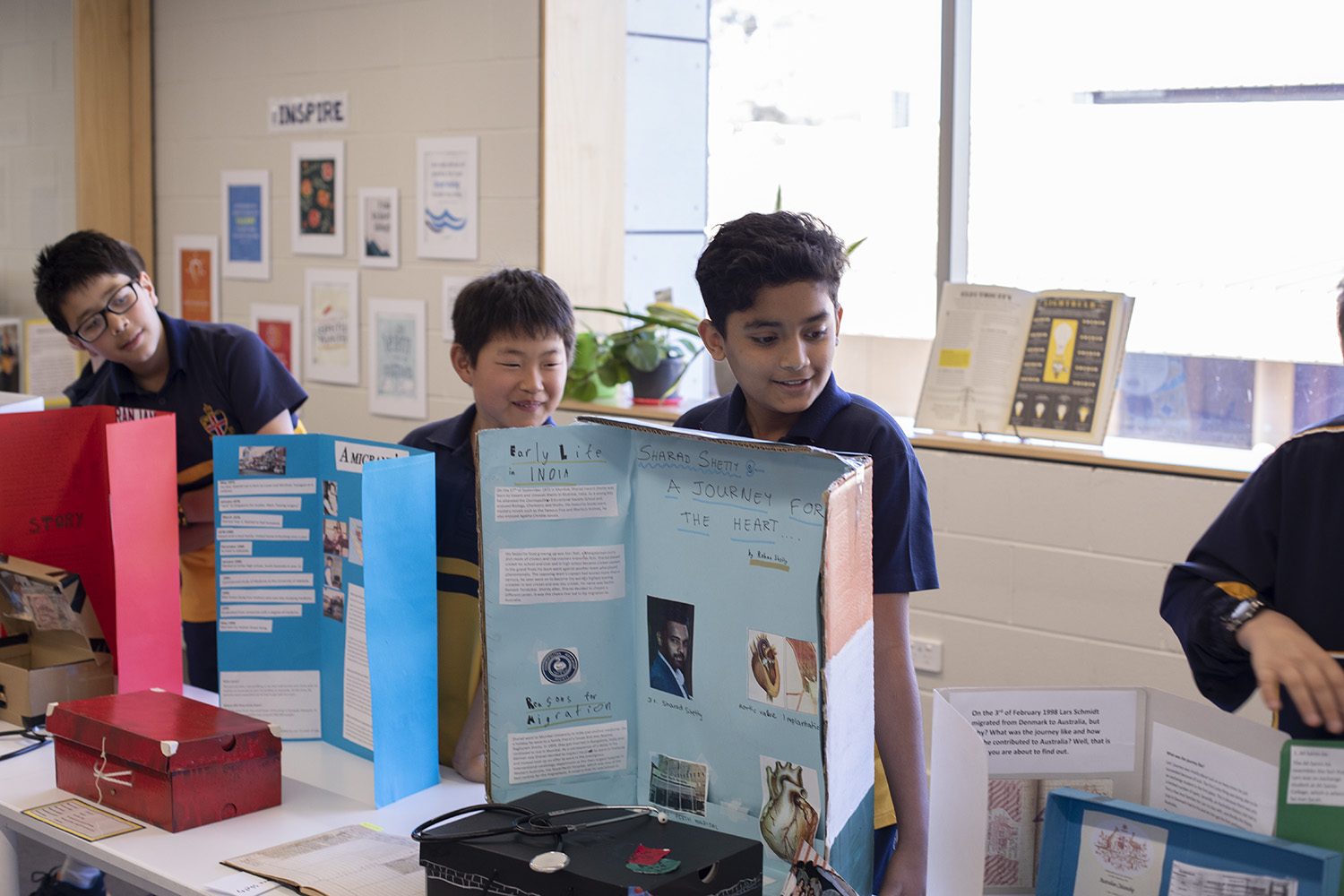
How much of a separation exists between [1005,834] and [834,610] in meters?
0.29

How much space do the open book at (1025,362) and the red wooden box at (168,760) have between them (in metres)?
1.89

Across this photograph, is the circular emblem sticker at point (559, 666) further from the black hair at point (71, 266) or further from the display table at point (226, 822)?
the black hair at point (71, 266)

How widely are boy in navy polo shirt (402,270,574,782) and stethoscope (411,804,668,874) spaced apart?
401 mm

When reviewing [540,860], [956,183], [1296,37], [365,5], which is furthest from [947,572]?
[365,5]

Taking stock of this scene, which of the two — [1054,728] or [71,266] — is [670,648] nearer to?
[1054,728]

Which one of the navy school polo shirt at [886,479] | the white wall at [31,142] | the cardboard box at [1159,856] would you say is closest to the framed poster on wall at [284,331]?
the white wall at [31,142]

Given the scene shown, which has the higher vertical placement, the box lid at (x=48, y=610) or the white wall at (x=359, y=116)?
the white wall at (x=359, y=116)

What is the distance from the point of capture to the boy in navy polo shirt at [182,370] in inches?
92.3

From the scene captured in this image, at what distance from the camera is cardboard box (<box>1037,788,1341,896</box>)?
988 millimetres

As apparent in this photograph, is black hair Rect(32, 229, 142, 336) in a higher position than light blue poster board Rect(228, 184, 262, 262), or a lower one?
lower

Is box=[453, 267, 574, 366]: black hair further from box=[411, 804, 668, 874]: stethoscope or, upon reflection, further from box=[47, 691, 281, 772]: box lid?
box=[411, 804, 668, 874]: stethoscope

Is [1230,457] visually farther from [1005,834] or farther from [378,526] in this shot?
[378,526]

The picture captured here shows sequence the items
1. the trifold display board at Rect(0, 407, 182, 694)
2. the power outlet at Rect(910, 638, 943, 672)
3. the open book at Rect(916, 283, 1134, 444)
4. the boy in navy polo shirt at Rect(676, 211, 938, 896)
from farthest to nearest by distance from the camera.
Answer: the power outlet at Rect(910, 638, 943, 672) < the open book at Rect(916, 283, 1134, 444) < the trifold display board at Rect(0, 407, 182, 694) < the boy in navy polo shirt at Rect(676, 211, 938, 896)

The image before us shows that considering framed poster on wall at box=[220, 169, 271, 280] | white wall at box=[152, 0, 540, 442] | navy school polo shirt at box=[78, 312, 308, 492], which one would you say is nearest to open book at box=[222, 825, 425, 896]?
navy school polo shirt at box=[78, 312, 308, 492]
